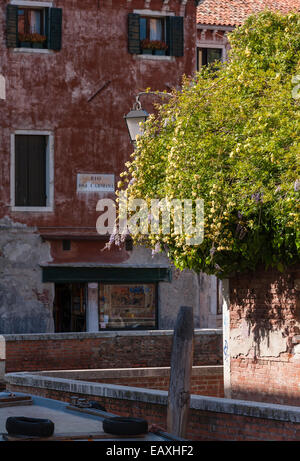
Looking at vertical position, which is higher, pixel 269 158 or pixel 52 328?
pixel 269 158

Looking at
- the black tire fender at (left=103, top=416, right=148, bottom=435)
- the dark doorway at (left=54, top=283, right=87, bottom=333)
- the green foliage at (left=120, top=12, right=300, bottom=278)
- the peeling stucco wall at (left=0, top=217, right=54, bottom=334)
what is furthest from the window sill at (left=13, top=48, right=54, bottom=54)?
the black tire fender at (left=103, top=416, right=148, bottom=435)

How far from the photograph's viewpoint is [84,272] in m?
22.3

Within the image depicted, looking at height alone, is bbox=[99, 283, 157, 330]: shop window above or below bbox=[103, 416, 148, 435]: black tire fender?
above

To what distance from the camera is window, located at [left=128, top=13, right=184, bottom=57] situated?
23266 millimetres

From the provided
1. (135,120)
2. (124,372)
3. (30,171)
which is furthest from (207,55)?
(135,120)

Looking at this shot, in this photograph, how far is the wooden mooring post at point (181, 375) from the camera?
380 inches

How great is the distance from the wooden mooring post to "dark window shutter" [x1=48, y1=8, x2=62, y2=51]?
44.3 ft

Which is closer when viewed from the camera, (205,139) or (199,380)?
(205,139)

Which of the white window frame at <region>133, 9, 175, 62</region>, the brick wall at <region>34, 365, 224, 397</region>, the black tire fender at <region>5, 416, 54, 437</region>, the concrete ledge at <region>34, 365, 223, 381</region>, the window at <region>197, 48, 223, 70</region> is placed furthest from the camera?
the window at <region>197, 48, 223, 70</region>

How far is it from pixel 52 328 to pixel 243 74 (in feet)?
38.4

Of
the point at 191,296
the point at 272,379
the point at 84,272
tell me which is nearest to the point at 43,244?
the point at 84,272

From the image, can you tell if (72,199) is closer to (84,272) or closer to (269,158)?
(84,272)

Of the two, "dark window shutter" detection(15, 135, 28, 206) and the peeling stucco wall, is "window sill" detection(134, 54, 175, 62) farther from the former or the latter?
the peeling stucco wall

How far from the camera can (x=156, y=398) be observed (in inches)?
408
